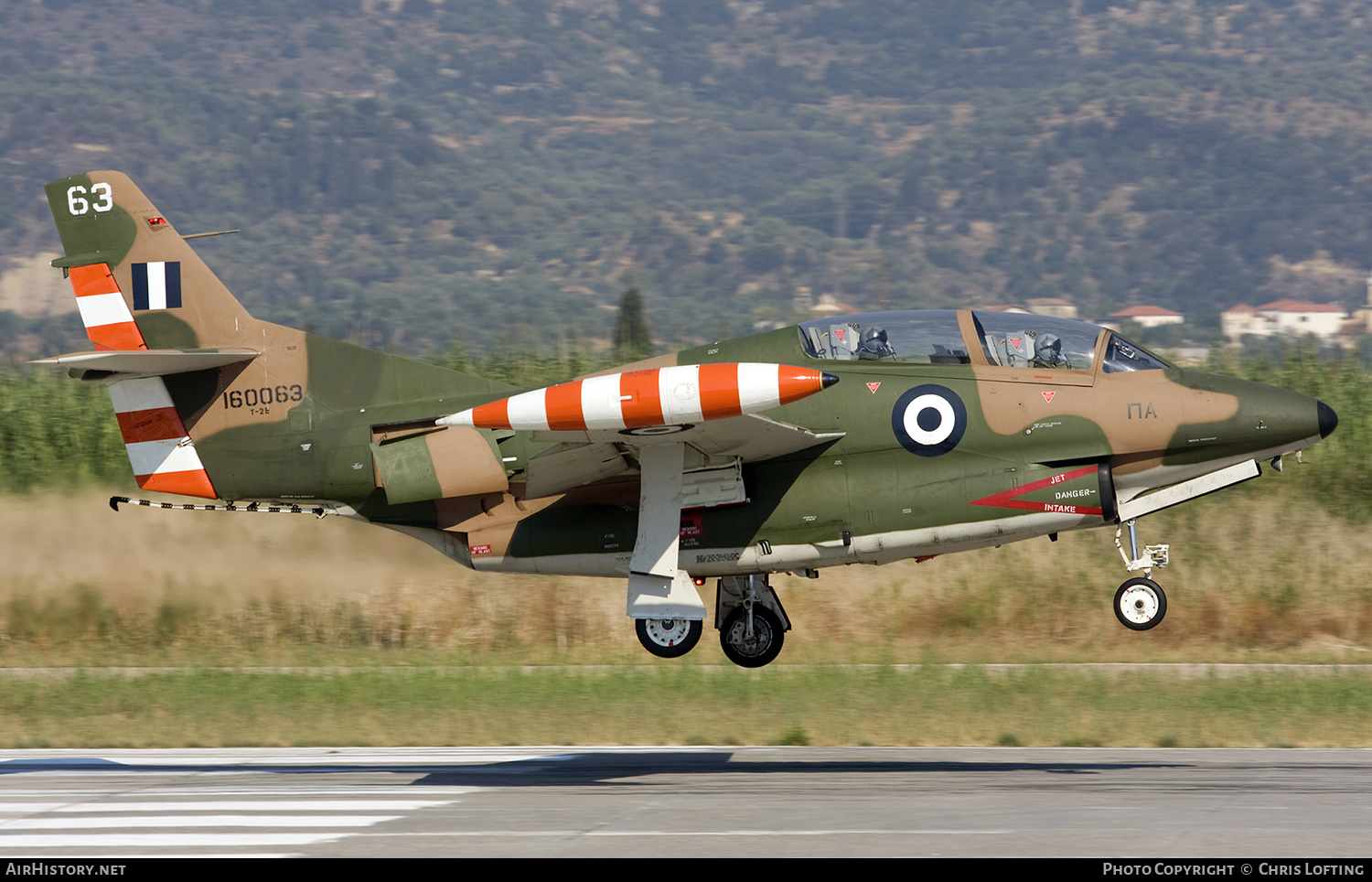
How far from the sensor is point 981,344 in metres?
15.1

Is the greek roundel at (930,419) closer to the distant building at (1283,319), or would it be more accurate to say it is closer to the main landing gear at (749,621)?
the main landing gear at (749,621)

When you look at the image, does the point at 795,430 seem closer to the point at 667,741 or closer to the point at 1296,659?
the point at 667,741

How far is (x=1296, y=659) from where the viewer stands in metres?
25.2

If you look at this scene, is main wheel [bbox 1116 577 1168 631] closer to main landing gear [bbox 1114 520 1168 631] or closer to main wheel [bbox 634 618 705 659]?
main landing gear [bbox 1114 520 1168 631]

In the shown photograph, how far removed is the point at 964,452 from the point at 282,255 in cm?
19327

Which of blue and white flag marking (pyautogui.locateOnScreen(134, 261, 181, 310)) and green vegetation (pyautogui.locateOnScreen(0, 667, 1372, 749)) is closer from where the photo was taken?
blue and white flag marking (pyautogui.locateOnScreen(134, 261, 181, 310))

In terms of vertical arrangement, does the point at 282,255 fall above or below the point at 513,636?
→ above

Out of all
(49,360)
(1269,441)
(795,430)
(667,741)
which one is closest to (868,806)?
(795,430)

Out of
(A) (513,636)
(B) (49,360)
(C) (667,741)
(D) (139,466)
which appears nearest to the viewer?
(B) (49,360)

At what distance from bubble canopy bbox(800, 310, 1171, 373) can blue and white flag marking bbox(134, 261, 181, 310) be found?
280 inches

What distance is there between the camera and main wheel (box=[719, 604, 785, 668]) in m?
16.4

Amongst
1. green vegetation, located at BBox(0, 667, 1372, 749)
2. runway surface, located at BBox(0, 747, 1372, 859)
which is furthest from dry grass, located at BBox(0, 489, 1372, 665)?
runway surface, located at BBox(0, 747, 1372, 859)

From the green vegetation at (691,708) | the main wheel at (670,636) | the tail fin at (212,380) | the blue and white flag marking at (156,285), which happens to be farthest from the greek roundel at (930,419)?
the blue and white flag marking at (156,285)

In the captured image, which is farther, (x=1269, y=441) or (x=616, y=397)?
(x=1269, y=441)
